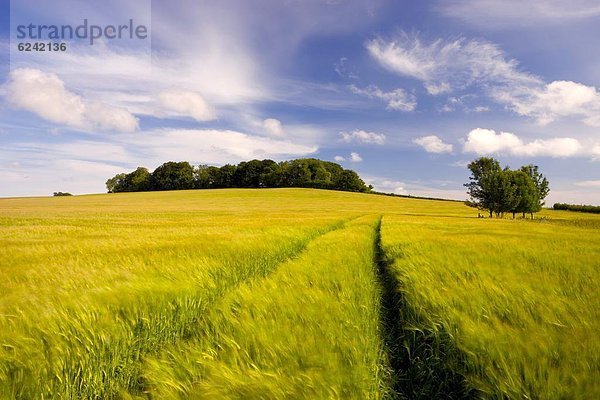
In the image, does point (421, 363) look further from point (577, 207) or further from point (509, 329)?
point (577, 207)

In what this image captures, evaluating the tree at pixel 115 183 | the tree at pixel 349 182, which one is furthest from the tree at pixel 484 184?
the tree at pixel 115 183

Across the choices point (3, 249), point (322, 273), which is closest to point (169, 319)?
point (322, 273)

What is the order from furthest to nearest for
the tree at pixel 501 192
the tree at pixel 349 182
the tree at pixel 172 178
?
the tree at pixel 172 178
the tree at pixel 349 182
the tree at pixel 501 192

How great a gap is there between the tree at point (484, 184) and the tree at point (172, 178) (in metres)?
93.2

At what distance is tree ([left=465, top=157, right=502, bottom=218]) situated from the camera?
41.8 m

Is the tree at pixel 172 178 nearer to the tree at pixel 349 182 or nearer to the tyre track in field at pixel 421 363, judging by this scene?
the tree at pixel 349 182

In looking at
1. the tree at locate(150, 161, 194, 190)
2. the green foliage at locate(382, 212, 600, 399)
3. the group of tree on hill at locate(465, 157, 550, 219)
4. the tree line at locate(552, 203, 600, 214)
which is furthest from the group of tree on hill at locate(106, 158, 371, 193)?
the green foliage at locate(382, 212, 600, 399)

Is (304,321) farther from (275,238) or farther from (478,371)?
(275,238)

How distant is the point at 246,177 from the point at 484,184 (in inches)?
3378

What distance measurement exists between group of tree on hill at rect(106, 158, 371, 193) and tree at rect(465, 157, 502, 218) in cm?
6126

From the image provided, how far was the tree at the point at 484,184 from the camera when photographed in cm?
4175

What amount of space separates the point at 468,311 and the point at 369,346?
1308 mm

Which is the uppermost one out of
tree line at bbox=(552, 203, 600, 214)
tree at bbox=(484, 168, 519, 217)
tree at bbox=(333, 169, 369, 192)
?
tree at bbox=(333, 169, 369, 192)

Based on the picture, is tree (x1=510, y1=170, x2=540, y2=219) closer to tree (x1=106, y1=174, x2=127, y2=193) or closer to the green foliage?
the green foliage
